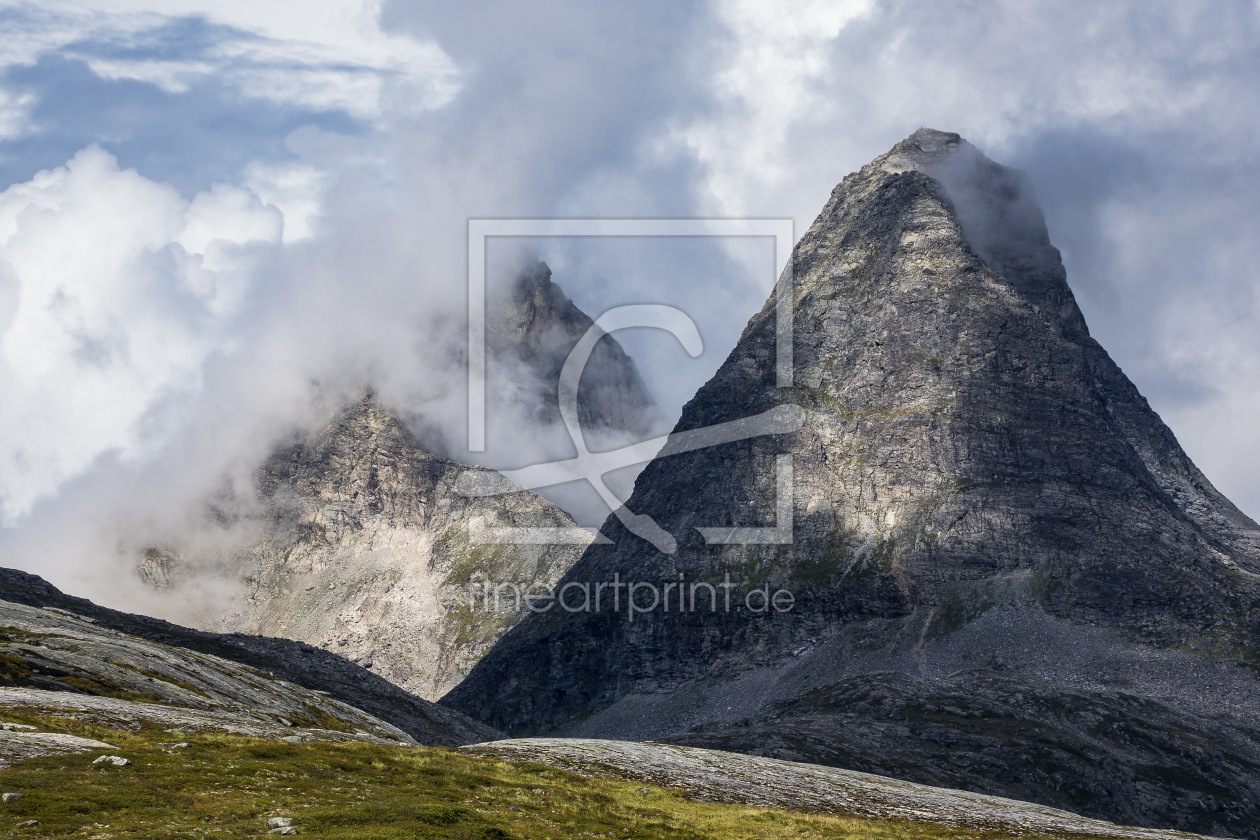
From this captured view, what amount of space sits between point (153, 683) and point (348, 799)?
52.5 metres

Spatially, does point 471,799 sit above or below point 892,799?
above

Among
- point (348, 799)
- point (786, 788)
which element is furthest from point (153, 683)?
point (786, 788)

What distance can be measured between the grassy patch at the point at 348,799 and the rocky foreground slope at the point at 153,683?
300 inches

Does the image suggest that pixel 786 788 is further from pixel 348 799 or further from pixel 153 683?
pixel 153 683

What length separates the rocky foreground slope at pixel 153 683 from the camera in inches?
3017

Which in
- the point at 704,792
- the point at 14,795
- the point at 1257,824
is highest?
the point at 14,795

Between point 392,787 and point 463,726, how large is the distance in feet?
448

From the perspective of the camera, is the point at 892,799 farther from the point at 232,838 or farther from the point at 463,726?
the point at 463,726

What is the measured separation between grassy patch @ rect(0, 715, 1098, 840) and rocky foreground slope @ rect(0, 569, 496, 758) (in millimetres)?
7630

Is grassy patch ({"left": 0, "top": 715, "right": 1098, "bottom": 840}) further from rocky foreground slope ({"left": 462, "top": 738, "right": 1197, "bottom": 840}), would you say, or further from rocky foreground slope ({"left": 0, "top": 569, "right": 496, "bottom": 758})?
rocky foreground slope ({"left": 0, "top": 569, "right": 496, "bottom": 758})

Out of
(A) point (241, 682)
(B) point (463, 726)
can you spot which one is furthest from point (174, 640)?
(A) point (241, 682)

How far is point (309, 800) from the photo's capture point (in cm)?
5144

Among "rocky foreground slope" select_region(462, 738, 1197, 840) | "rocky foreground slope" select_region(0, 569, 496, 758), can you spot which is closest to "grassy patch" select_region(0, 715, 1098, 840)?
"rocky foreground slope" select_region(462, 738, 1197, 840)

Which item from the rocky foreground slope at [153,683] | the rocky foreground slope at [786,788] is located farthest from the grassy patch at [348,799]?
the rocky foreground slope at [153,683]
